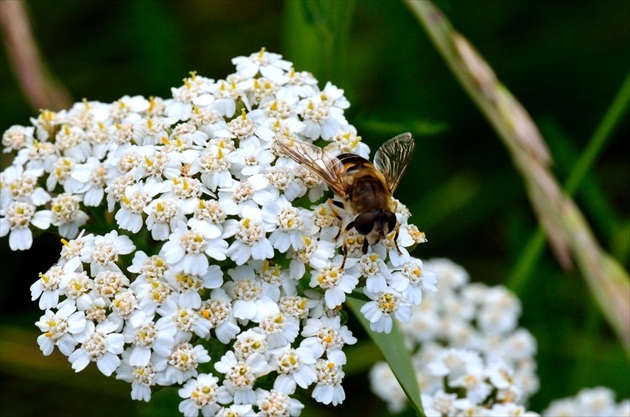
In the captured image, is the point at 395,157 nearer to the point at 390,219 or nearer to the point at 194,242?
the point at 390,219

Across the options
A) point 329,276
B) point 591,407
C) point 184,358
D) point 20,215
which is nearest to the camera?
point 184,358

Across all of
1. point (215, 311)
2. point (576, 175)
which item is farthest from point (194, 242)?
point (576, 175)

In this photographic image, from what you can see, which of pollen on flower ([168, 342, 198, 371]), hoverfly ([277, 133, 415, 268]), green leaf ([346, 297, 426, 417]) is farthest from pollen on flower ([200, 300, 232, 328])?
green leaf ([346, 297, 426, 417])

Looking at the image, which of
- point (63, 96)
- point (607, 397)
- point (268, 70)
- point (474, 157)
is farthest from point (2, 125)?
point (607, 397)

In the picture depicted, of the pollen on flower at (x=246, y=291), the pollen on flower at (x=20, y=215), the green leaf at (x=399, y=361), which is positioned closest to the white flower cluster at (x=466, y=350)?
the green leaf at (x=399, y=361)

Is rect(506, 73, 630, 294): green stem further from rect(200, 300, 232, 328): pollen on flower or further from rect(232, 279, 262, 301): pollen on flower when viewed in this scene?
rect(200, 300, 232, 328): pollen on flower

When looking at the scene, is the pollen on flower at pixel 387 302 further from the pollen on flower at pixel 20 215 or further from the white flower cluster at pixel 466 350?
the pollen on flower at pixel 20 215
